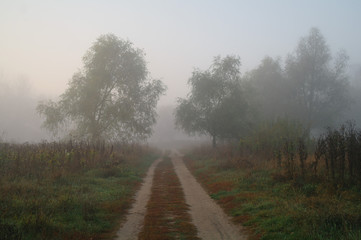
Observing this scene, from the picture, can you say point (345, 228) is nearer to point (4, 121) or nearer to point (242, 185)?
point (242, 185)

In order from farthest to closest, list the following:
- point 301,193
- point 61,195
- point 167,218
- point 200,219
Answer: point 301,193 → point 61,195 → point 200,219 → point 167,218

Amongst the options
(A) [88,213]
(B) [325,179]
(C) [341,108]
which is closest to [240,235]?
(A) [88,213]

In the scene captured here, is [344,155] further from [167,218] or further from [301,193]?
[167,218]

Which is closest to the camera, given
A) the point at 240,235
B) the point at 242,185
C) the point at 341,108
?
the point at 240,235

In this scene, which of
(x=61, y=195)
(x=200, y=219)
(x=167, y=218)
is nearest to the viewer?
(x=167, y=218)

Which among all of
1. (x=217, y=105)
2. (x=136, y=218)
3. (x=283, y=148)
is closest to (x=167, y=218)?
(x=136, y=218)

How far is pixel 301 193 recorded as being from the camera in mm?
11445

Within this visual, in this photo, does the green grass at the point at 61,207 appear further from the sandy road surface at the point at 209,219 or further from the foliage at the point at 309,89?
the foliage at the point at 309,89

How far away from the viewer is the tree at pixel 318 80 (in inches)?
1737

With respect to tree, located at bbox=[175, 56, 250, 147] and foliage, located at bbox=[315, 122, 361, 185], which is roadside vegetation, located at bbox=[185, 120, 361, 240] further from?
tree, located at bbox=[175, 56, 250, 147]

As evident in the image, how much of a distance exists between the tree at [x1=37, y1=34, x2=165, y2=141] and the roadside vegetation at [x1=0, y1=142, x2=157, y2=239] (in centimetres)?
1449

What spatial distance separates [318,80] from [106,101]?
3043cm

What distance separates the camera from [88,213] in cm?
959

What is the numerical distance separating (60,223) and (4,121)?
330 ft
